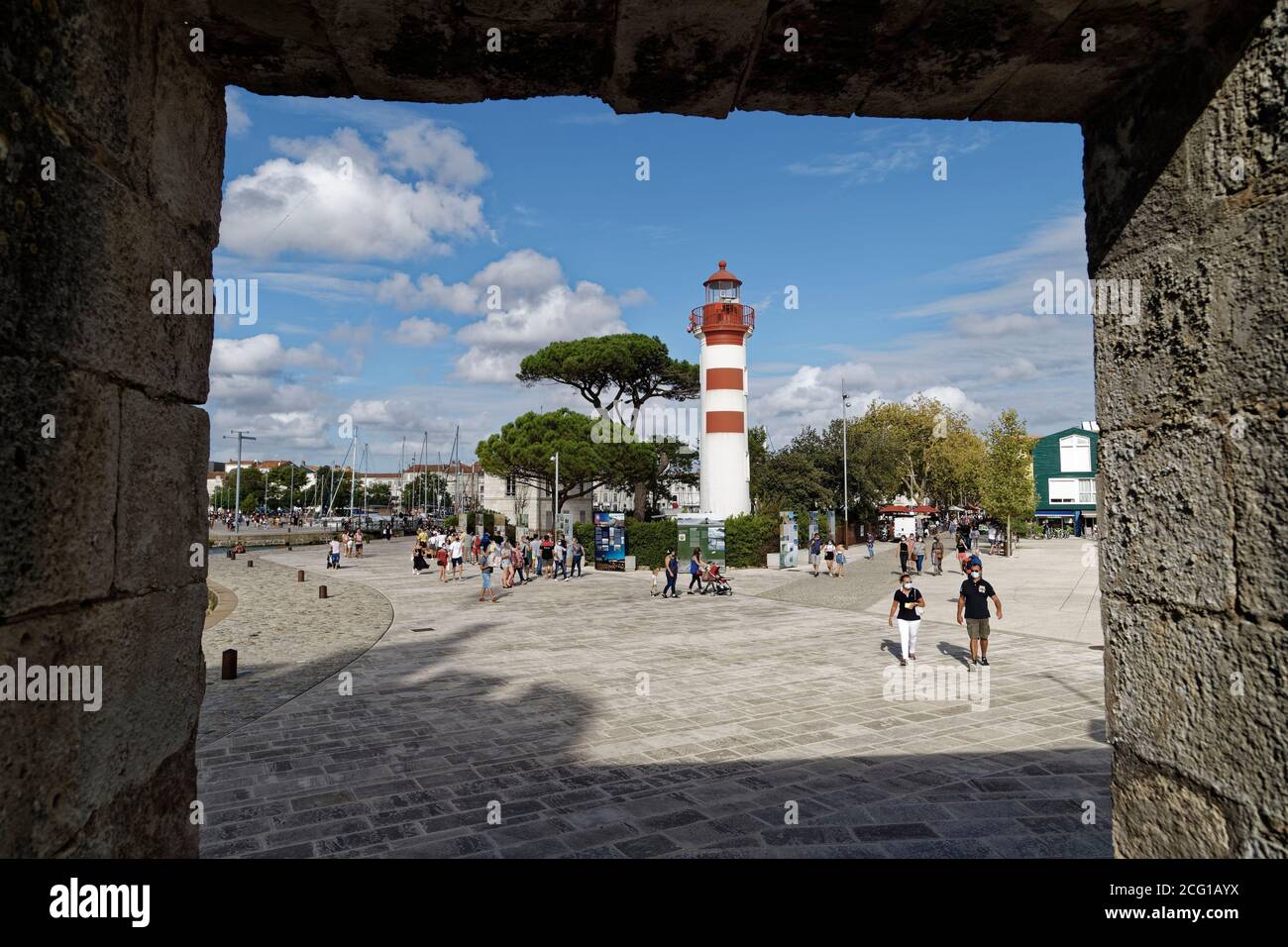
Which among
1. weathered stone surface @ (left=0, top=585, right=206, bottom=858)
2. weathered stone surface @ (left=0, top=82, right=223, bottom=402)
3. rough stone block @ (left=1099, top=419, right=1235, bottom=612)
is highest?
weathered stone surface @ (left=0, top=82, right=223, bottom=402)

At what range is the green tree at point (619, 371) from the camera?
142ft

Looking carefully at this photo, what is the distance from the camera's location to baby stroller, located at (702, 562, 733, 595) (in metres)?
20.2

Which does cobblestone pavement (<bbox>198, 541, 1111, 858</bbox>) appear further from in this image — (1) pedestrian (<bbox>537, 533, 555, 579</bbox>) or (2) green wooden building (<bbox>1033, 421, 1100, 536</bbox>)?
(2) green wooden building (<bbox>1033, 421, 1100, 536</bbox>)

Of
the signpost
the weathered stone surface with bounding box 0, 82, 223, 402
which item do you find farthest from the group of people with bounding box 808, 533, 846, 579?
the weathered stone surface with bounding box 0, 82, 223, 402

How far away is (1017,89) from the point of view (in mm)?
2584

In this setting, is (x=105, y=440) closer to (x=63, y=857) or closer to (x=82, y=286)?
(x=82, y=286)

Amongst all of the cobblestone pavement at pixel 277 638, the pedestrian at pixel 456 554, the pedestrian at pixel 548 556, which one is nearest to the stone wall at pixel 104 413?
the cobblestone pavement at pixel 277 638

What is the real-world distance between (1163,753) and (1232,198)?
1716 millimetres

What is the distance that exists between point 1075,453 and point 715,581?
48438mm

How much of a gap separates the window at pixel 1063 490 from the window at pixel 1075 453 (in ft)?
3.19

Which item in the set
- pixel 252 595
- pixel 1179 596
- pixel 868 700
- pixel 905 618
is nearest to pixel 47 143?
pixel 1179 596

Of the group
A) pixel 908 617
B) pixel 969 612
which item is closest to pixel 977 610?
pixel 969 612

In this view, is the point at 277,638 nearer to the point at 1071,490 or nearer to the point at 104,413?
the point at 104,413

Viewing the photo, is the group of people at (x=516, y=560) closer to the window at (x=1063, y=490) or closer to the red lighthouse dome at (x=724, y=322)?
the red lighthouse dome at (x=724, y=322)
